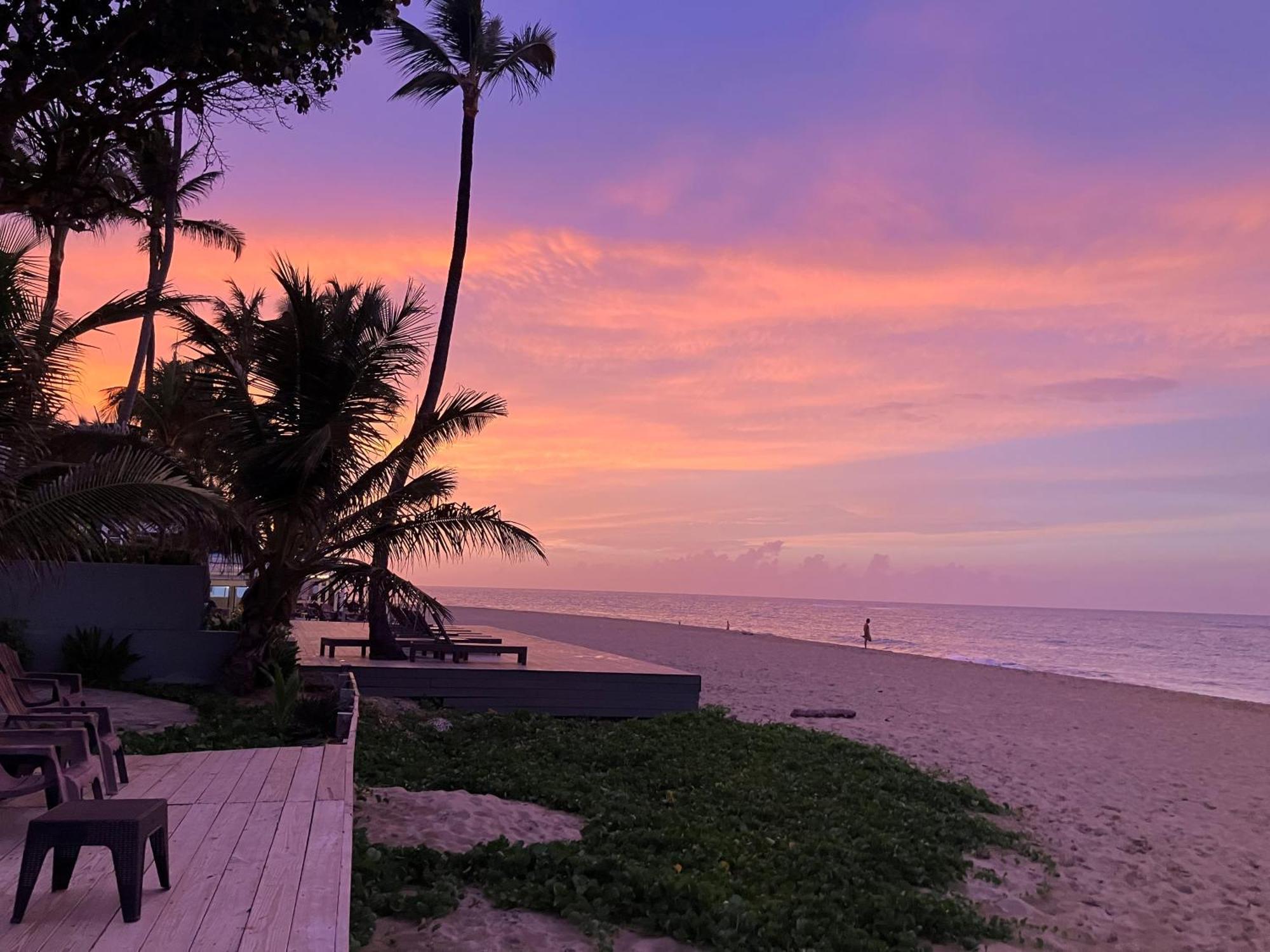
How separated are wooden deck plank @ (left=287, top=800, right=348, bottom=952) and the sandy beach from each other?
4498mm

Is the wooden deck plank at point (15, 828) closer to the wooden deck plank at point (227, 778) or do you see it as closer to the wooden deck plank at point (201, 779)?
the wooden deck plank at point (201, 779)

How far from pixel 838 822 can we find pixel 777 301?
12989mm

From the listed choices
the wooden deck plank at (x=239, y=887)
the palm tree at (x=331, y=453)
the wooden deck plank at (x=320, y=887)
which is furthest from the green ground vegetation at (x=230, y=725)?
the wooden deck plank at (x=320, y=887)

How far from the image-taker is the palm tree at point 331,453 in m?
11.3

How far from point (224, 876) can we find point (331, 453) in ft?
25.2

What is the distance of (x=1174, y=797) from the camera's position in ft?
37.0

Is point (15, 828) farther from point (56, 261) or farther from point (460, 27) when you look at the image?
point (56, 261)

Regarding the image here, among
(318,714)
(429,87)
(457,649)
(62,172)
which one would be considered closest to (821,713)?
(457,649)

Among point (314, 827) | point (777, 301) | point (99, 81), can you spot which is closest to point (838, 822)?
point (314, 827)

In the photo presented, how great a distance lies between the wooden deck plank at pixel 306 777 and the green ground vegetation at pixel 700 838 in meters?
0.58

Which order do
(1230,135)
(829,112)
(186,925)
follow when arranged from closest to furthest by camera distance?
1. (186,925)
2. (1230,135)
3. (829,112)

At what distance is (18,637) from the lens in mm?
11562

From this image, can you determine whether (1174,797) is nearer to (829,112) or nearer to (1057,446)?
(829,112)

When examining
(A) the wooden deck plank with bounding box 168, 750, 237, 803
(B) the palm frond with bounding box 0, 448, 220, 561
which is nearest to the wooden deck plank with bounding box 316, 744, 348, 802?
(A) the wooden deck plank with bounding box 168, 750, 237, 803
